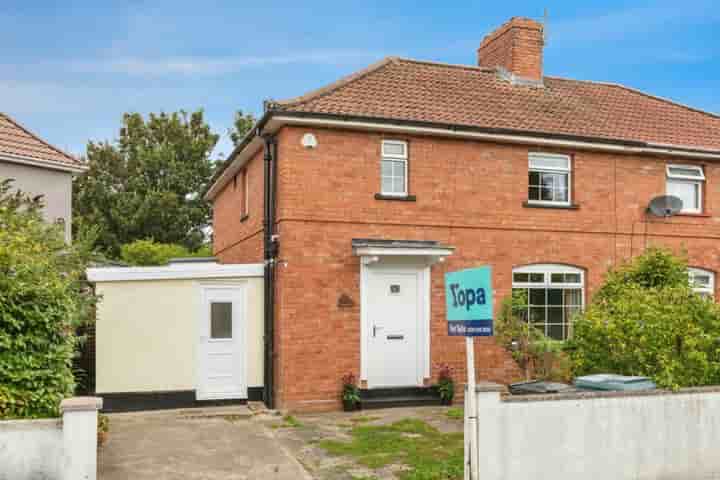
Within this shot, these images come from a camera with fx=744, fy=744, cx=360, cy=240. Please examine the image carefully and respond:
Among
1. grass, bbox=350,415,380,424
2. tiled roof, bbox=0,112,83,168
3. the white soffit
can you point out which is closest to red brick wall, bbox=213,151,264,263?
the white soffit

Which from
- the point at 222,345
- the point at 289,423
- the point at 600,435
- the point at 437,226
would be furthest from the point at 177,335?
the point at 600,435

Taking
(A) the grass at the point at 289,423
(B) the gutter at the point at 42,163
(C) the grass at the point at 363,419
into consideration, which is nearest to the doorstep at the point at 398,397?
(C) the grass at the point at 363,419

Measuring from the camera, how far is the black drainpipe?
535 inches

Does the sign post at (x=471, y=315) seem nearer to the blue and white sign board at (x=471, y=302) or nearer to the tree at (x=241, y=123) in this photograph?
the blue and white sign board at (x=471, y=302)

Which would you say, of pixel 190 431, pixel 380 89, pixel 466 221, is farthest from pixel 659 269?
pixel 190 431

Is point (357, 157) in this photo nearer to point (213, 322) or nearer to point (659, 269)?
point (213, 322)

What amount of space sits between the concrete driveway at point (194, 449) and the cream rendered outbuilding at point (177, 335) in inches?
24.1

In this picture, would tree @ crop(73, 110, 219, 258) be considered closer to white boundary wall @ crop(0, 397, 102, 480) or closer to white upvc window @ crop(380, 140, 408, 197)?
white upvc window @ crop(380, 140, 408, 197)

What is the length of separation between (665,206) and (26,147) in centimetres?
1446

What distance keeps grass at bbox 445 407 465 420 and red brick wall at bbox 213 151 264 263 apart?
503 centimetres

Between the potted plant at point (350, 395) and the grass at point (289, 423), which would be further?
the potted plant at point (350, 395)

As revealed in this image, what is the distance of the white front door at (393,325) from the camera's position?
13.9 m

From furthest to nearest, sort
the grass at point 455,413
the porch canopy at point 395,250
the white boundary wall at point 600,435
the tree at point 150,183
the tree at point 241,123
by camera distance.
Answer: the tree at point 241,123
the tree at point 150,183
the porch canopy at point 395,250
the grass at point 455,413
the white boundary wall at point 600,435

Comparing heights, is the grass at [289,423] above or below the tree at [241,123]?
below
